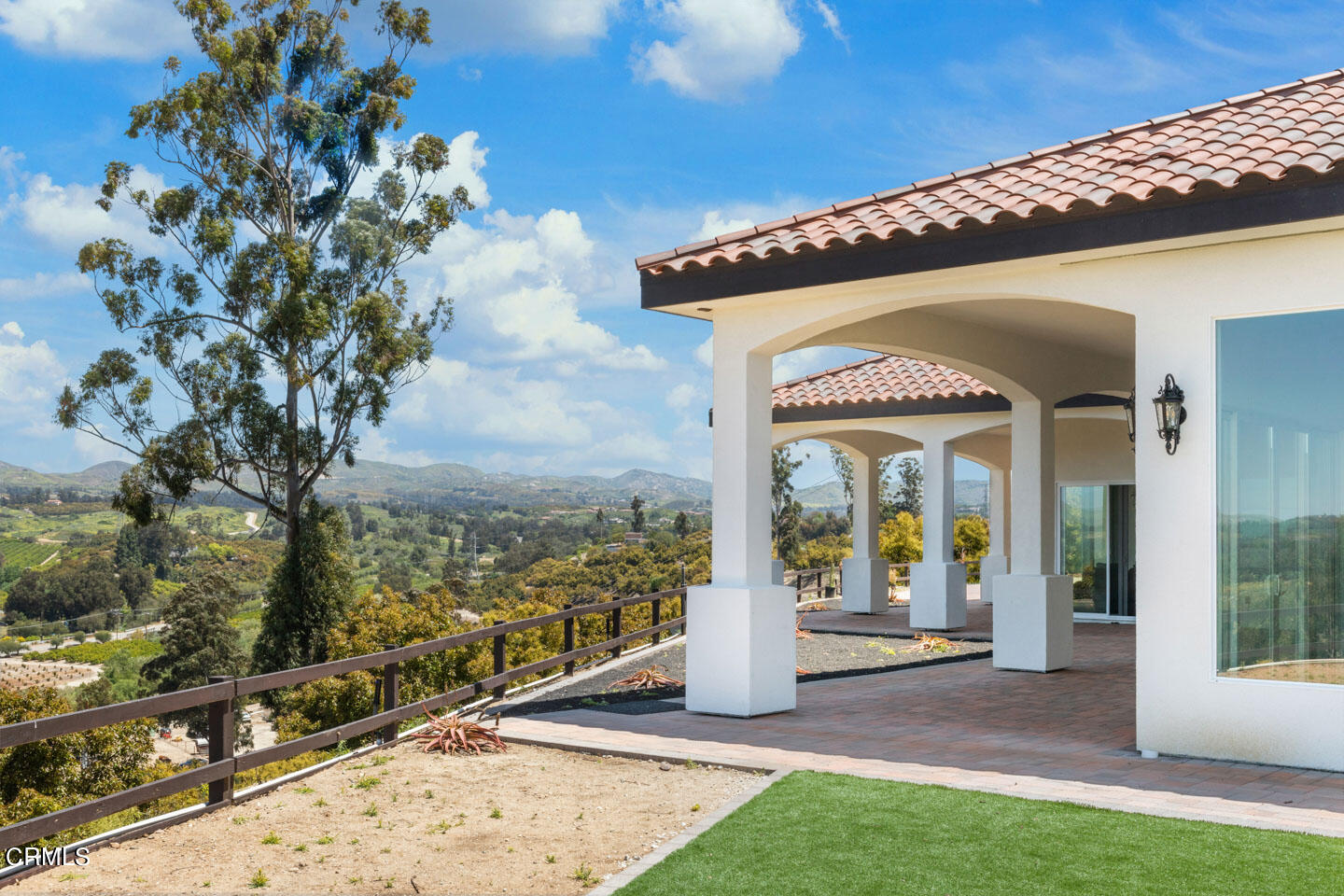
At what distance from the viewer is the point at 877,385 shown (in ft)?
59.1

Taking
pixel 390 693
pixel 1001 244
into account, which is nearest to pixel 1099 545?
pixel 1001 244

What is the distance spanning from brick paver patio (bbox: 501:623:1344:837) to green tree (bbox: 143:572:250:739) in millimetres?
31095

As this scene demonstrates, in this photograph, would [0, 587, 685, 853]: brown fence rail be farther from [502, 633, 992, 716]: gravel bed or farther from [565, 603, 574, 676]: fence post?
[565, 603, 574, 676]: fence post

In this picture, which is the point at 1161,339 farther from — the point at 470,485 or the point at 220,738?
the point at 470,485

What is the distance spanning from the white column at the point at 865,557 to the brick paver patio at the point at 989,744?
822cm

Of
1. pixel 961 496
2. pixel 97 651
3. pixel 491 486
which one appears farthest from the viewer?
pixel 491 486

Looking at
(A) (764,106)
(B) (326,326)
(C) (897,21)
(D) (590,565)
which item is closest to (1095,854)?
(C) (897,21)

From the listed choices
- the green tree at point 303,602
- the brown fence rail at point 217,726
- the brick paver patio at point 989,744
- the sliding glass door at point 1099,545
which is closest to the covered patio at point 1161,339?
the brick paver patio at point 989,744

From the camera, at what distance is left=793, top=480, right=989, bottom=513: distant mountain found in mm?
24750

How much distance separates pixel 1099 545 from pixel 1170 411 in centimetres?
1242

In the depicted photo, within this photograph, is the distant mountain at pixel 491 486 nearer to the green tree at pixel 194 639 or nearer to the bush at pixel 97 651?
the bush at pixel 97 651

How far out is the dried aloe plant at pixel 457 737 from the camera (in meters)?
7.52

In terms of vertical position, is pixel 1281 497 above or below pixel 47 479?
below

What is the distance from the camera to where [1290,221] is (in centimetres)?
641
